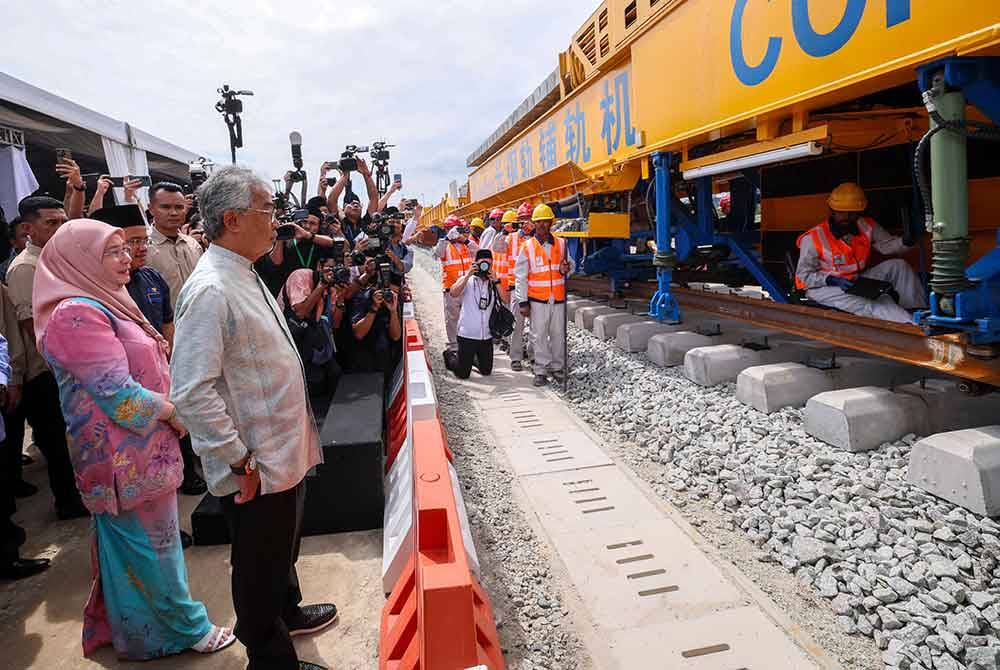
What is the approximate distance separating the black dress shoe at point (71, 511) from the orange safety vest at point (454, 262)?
528 cm

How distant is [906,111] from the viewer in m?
4.53

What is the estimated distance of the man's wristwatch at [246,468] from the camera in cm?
178

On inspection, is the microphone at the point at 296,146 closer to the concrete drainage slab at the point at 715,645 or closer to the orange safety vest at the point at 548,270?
the orange safety vest at the point at 548,270

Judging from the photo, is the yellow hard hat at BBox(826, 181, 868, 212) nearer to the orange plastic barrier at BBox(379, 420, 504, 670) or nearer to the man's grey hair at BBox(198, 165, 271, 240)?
the orange plastic barrier at BBox(379, 420, 504, 670)

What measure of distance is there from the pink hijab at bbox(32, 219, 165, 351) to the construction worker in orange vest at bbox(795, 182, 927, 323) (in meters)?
5.08

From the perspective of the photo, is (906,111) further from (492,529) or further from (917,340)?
(492,529)

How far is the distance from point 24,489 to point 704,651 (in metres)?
4.63

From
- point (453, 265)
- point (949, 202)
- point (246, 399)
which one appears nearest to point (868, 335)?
point (949, 202)

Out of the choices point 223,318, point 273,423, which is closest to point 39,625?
point 273,423

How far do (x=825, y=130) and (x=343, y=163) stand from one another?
4.66m

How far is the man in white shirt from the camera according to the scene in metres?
1.72

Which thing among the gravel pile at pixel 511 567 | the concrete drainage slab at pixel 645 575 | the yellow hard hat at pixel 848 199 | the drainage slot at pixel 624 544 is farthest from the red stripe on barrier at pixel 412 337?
the yellow hard hat at pixel 848 199

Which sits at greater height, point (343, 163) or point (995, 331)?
point (343, 163)

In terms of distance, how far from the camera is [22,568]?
119 inches
